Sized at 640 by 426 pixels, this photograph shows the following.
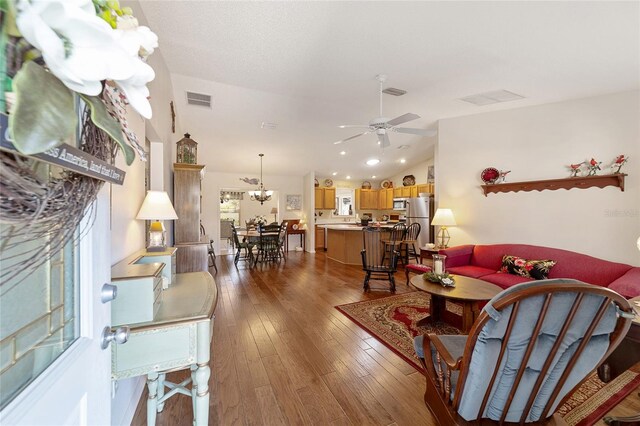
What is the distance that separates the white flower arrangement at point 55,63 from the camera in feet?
1.01

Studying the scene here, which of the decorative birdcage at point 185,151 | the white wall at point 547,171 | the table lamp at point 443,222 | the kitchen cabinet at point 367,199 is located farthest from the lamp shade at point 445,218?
the kitchen cabinet at point 367,199

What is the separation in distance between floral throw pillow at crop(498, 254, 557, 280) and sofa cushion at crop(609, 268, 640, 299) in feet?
2.12

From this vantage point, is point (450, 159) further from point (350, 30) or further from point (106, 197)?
point (106, 197)

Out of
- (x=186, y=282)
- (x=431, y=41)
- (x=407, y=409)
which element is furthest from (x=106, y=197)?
(x=431, y=41)

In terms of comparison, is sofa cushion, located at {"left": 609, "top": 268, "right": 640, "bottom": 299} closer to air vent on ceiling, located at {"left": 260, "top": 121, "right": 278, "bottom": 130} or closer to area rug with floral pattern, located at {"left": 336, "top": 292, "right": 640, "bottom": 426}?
area rug with floral pattern, located at {"left": 336, "top": 292, "right": 640, "bottom": 426}

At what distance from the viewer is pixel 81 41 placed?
13.4 inches

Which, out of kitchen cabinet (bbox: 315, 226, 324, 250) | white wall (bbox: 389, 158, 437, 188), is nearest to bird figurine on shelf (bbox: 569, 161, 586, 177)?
white wall (bbox: 389, 158, 437, 188)

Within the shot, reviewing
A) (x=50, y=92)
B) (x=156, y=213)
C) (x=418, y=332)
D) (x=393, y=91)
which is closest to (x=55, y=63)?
(x=50, y=92)

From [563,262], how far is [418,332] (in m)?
2.19

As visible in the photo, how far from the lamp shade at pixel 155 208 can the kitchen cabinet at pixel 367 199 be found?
7.41 metres

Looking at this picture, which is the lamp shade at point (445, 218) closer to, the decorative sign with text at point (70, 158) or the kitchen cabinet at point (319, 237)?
the decorative sign with text at point (70, 158)

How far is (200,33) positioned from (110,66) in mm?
2629

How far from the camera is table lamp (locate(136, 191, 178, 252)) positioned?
1799mm

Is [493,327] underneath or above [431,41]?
underneath
